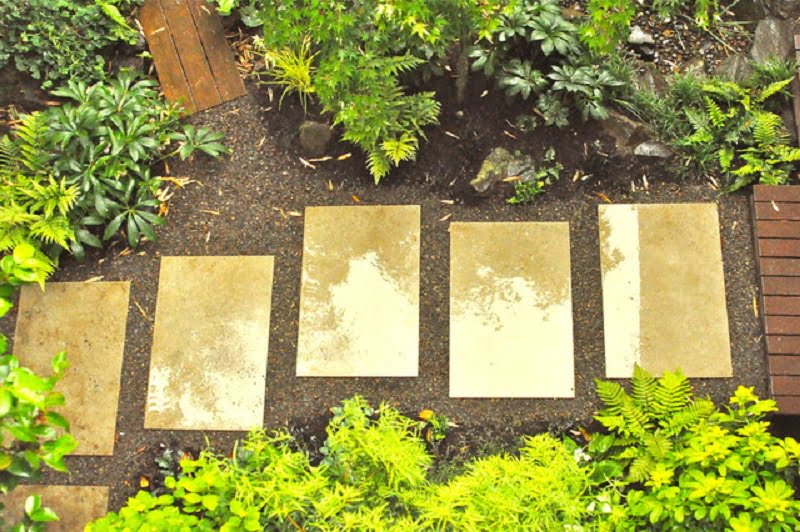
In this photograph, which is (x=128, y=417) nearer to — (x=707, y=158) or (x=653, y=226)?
(x=653, y=226)

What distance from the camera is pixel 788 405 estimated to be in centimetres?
450

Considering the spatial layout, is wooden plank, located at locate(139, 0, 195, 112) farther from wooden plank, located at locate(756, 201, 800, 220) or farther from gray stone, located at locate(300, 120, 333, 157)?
wooden plank, located at locate(756, 201, 800, 220)

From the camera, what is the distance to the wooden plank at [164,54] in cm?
522

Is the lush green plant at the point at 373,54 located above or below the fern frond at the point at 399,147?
above

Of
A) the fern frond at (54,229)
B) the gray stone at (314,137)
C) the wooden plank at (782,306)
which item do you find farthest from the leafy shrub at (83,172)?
the wooden plank at (782,306)

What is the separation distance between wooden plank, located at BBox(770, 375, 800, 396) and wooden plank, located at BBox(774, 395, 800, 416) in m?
0.03

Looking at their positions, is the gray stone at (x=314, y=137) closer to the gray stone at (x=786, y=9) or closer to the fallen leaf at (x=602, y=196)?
the fallen leaf at (x=602, y=196)

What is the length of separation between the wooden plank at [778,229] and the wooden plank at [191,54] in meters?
3.56

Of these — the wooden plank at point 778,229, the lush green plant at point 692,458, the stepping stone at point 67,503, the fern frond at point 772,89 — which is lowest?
the stepping stone at point 67,503

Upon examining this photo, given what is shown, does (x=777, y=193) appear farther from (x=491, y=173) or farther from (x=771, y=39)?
(x=491, y=173)

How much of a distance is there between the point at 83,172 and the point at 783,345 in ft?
14.3

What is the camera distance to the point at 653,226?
4.84m

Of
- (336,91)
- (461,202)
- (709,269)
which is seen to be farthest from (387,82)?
(709,269)

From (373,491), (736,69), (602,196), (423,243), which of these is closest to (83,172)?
(423,243)
